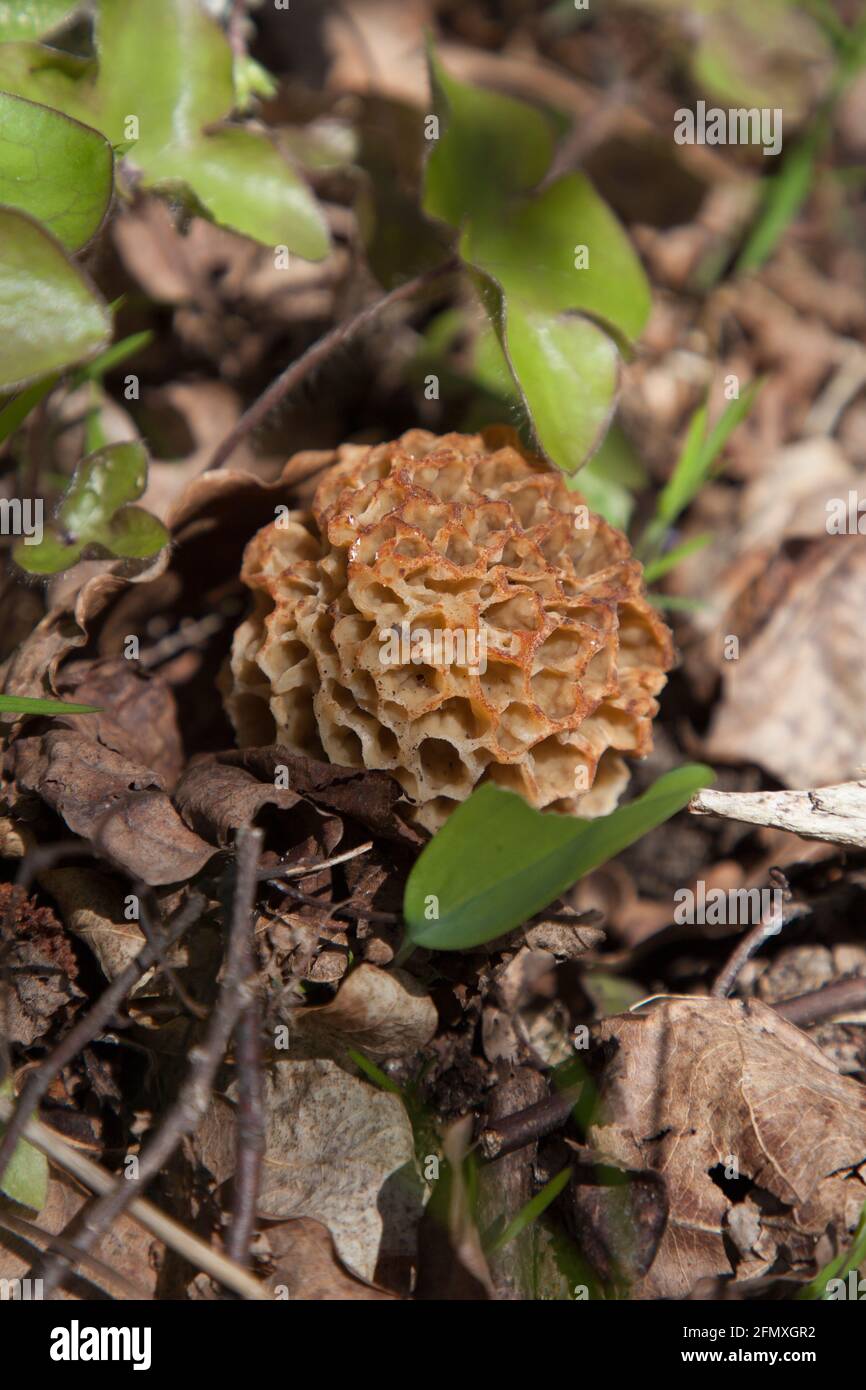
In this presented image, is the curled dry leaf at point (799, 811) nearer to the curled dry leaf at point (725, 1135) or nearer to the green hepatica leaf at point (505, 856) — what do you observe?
the curled dry leaf at point (725, 1135)

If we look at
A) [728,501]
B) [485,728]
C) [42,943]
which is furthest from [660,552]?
[42,943]

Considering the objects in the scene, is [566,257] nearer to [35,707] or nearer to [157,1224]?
[35,707]

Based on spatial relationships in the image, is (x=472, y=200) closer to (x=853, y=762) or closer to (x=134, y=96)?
(x=134, y=96)

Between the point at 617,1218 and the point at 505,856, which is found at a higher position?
the point at 505,856

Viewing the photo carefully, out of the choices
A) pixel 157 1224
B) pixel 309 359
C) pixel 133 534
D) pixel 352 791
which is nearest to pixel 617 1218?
pixel 157 1224

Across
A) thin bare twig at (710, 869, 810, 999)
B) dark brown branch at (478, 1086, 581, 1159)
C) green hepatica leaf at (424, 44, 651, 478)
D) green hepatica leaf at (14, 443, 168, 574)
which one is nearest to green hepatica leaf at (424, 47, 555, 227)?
green hepatica leaf at (424, 44, 651, 478)

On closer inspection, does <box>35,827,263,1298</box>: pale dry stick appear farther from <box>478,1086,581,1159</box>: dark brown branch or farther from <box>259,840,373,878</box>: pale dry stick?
<box>478,1086,581,1159</box>: dark brown branch
